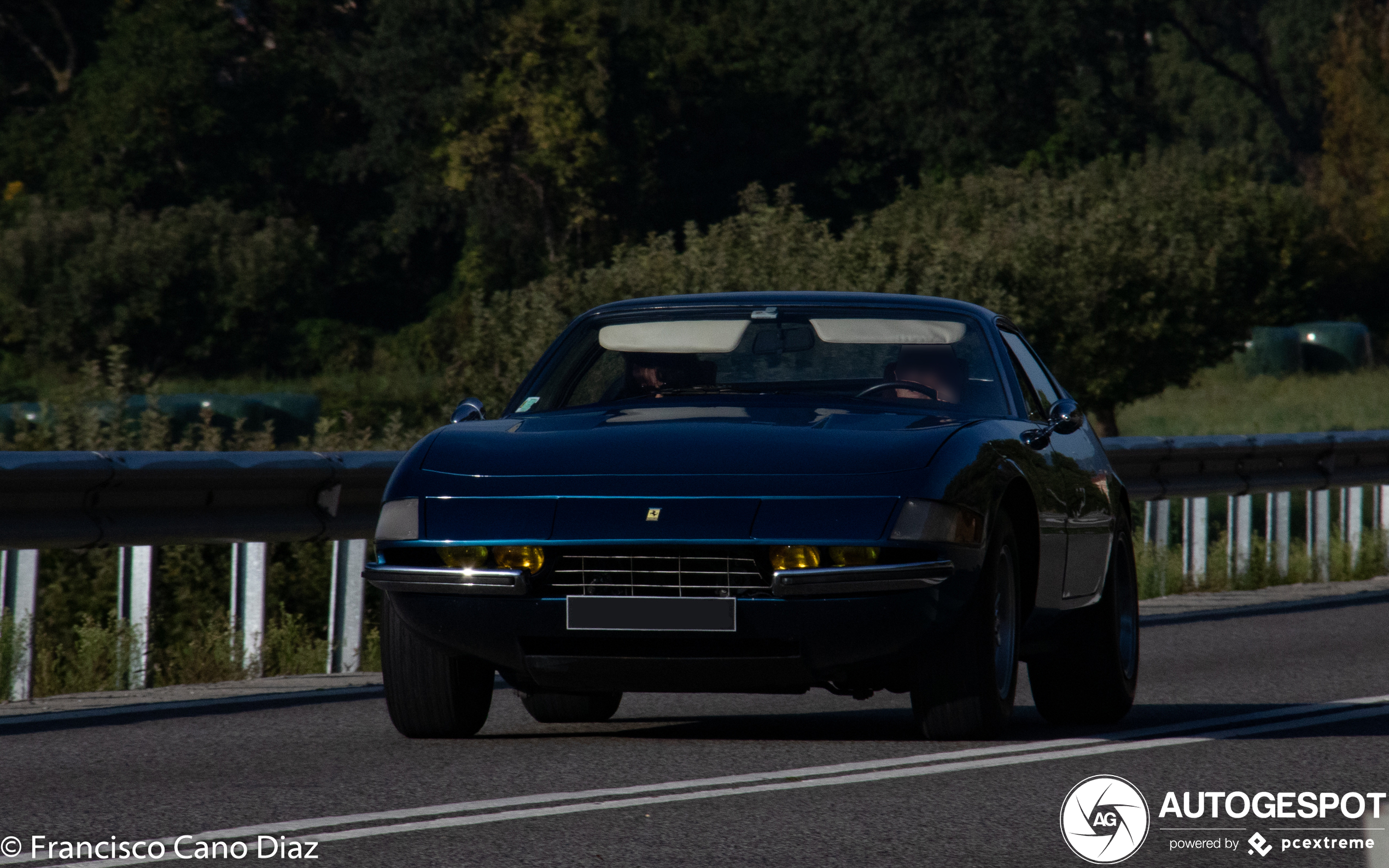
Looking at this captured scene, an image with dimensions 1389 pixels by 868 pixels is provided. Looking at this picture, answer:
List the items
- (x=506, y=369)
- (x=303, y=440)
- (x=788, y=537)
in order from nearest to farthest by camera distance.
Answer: (x=788, y=537) → (x=303, y=440) → (x=506, y=369)

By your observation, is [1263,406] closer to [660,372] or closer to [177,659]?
[177,659]

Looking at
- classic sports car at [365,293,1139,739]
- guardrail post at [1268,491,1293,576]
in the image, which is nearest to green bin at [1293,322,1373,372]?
guardrail post at [1268,491,1293,576]

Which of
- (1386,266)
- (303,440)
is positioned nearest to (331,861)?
(303,440)

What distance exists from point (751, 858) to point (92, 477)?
5086mm

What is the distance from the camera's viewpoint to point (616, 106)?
233ft

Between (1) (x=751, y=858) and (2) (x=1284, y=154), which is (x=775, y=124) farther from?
(1) (x=751, y=858)

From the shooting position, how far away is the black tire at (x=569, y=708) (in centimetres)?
787

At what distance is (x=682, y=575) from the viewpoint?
6340mm

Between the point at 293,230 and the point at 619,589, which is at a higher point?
the point at 619,589

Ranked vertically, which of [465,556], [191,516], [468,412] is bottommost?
[191,516]

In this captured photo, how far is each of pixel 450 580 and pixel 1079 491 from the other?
2446 millimetres

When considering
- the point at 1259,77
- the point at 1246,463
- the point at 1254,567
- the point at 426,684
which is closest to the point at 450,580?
the point at 426,684

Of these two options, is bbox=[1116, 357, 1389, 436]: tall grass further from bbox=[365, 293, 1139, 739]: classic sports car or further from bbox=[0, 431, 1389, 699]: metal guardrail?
bbox=[365, 293, 1139, 739]: classic sports car

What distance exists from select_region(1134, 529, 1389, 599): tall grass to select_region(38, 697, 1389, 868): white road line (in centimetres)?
730
